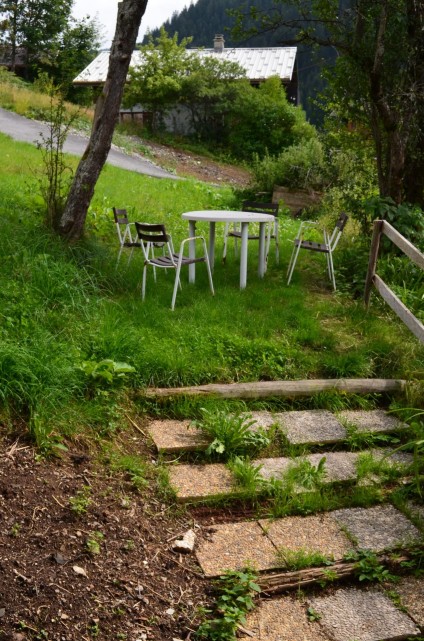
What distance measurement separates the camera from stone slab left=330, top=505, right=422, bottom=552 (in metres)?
4.00

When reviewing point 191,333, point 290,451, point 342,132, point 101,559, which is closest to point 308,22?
point 342,132

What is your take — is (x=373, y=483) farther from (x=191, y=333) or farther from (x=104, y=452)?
(x=191, y=333)

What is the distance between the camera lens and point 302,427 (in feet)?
17.1

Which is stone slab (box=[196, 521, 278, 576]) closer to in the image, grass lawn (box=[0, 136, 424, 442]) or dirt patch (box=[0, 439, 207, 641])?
dirt patch (box=[0, 439, 207, 641])

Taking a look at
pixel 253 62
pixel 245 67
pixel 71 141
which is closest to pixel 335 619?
pixel 71 141

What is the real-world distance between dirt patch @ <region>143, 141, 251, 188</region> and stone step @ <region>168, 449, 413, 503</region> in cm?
1644

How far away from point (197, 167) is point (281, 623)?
21.8 metres

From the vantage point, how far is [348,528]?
413 centimetres

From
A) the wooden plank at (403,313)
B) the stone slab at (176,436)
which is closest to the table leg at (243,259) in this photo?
the wooden plank at (403,313)

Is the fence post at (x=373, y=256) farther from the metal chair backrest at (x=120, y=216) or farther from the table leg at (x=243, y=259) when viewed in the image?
the metal chair backrest at (x=120, y=216)

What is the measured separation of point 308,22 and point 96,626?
25.5 feet

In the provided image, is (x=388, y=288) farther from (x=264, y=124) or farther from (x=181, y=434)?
(x=264, y=124)

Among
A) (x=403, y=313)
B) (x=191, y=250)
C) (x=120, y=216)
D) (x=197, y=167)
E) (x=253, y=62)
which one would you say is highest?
(x=253, y=62)

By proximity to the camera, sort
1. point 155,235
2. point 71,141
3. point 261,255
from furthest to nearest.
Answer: point 71,141 < point 261,255 < point 155,235
